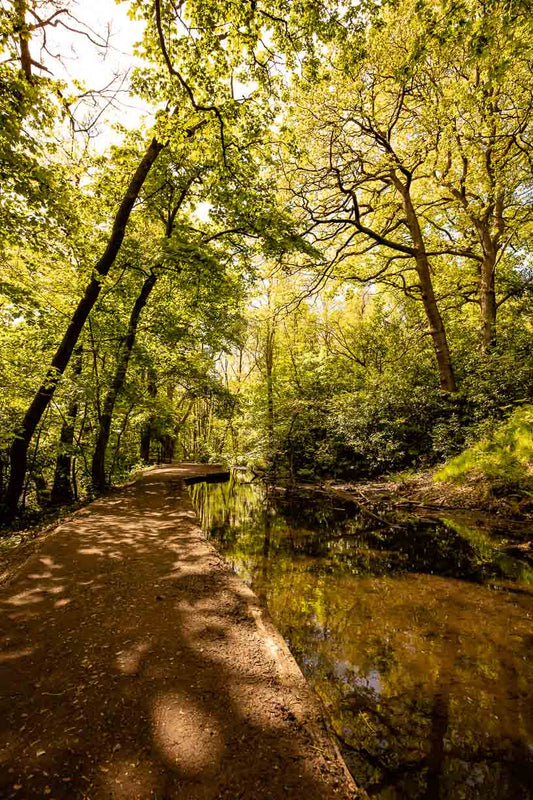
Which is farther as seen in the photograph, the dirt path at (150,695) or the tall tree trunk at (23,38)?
the tall tree trunk at (23,38)

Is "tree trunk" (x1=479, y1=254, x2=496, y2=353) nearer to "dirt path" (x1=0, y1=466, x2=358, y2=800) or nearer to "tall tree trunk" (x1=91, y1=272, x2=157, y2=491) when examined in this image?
"tall tree trunk" (x1=91, y1=272, x2=157, y2=491)

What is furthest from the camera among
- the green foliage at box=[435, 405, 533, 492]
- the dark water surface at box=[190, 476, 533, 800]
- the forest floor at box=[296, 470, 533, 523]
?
the green foliage at box=[435, 405, 533, 492]

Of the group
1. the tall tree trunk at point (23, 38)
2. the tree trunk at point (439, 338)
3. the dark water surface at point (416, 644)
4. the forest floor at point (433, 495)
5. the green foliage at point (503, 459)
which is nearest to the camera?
the dark water surface at point (416, 644)

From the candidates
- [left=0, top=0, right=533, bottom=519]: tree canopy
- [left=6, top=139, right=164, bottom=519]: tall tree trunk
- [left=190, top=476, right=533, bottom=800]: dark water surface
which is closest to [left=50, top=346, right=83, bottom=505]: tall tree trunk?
[left=0, top=0, right=533, bottom=519]: tree canopy

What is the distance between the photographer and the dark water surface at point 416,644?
7.29ft

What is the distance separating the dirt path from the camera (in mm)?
1732

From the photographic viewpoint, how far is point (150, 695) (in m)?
2.32

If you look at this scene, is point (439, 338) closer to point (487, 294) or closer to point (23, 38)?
point (487, 294)

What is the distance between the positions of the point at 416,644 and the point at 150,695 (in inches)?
102

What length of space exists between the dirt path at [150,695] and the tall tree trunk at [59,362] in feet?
Answer: 13.0

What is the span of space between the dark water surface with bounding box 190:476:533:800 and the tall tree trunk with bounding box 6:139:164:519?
15.4ft

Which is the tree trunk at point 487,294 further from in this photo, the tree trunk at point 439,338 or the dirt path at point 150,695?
the dirt path at point 150,695

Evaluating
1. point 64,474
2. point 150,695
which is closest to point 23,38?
point 64,474

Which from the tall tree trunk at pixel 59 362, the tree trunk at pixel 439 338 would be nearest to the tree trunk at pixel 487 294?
the tree trunk at pixel 439 338
